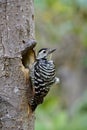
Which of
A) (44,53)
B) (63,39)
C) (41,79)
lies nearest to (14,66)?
(41,79)

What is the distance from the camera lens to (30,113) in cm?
348

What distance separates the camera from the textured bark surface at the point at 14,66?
337 centimetres

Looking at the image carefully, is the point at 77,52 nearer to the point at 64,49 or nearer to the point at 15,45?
the point at 64,49

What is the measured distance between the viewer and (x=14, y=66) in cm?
341

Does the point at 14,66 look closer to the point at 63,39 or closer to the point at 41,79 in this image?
the point at 41,79

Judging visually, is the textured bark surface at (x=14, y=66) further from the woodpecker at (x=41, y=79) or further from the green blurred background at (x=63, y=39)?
the green blurred background at (x=63, y=39)

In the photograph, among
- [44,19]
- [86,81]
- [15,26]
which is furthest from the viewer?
[86,81]

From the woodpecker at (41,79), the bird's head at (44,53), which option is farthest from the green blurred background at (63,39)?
the woodpecker at (41,79)

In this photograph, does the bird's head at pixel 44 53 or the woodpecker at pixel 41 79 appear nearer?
the woodpecker at pixel 41 79

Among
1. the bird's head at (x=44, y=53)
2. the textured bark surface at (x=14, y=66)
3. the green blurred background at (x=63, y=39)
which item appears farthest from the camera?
the green blurred background at (x=63, y=39)

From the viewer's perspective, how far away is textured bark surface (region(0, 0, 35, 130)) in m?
3.37

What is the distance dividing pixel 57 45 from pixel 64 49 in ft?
1.07

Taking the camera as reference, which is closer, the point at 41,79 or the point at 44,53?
the point at 41,79

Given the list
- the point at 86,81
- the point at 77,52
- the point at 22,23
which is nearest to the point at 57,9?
the point at 77,52
